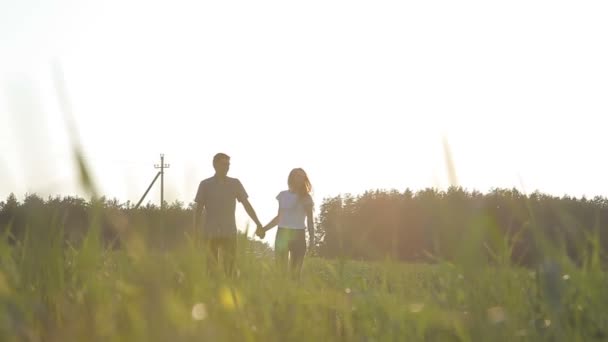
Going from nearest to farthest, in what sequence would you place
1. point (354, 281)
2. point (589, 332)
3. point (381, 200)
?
Result: point (589, 332), point (354, 281), point (381, 200)

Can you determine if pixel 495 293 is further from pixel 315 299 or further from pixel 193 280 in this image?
pixel 193 280

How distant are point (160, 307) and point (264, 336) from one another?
2.17 ft

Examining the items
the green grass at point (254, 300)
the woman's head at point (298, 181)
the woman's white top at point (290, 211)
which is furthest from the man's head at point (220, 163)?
the green grass at point (254, 300)

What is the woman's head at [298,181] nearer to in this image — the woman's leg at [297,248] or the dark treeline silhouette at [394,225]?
the woman's leg at [297,248]

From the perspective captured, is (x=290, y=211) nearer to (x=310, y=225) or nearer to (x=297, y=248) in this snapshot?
(x=310, y=225)

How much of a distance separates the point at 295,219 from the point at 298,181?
0.62m

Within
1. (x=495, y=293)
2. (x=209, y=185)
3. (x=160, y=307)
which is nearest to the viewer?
(x=160, y=307)

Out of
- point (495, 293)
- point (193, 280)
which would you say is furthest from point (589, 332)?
point (193, 280)

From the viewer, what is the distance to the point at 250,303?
253 cm

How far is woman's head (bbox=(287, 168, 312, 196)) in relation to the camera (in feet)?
36.5

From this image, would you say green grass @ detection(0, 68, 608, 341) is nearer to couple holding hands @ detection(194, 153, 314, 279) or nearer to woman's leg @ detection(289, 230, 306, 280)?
couple holding hands @ detection(194, 153, 314, 279)

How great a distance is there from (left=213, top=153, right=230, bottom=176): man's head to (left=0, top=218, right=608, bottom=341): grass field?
7.34 metres

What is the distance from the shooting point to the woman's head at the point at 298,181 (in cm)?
1113

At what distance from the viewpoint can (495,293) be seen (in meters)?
2.50
